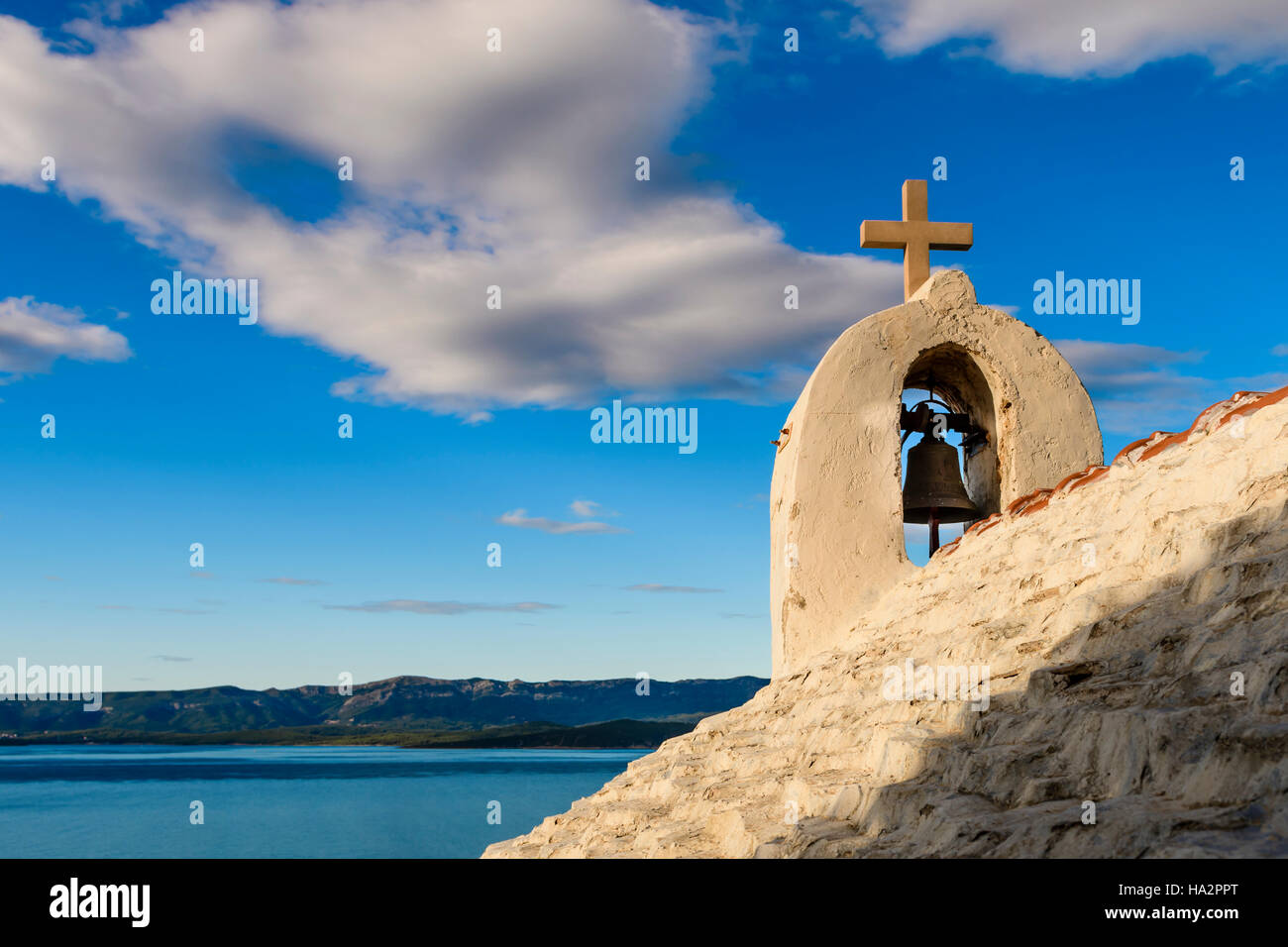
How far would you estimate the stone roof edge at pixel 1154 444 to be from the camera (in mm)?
6043

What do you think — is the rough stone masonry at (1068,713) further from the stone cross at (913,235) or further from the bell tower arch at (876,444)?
the stone cross at (913,235)

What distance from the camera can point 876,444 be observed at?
33.5 ft

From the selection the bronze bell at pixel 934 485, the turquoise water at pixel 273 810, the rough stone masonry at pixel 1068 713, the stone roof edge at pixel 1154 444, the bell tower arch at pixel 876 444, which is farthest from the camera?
the turquoise water at pixel 273 810

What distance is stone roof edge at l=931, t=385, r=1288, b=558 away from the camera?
19.8ft

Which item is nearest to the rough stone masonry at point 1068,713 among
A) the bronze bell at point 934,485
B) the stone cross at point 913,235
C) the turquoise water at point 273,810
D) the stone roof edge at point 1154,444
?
the stone roof edge at point 1154,444

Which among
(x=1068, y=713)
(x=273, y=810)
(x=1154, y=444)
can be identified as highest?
(x=1154, y=444)

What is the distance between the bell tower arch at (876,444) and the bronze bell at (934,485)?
444 millimetres

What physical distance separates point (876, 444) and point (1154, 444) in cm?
352

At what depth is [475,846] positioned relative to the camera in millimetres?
58062

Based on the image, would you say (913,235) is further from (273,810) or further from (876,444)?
(273,810)

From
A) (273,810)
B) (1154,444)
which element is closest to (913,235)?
(1154,444)
